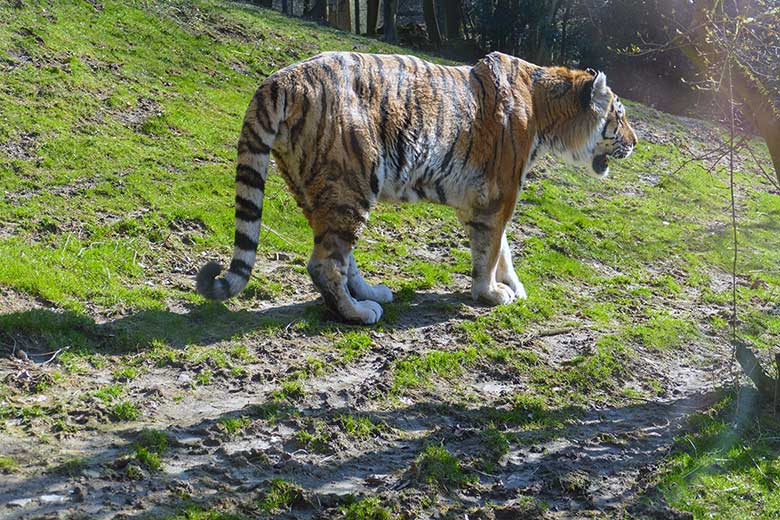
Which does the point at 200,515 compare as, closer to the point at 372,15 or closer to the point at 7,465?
A: the point at 7,465

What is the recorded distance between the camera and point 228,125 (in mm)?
12188

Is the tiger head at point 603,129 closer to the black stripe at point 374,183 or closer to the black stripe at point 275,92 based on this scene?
the black stripe at point 374,183

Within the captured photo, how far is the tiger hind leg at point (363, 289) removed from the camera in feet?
26.1

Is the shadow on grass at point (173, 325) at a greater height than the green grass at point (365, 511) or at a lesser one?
greater

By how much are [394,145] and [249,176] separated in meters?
1.33

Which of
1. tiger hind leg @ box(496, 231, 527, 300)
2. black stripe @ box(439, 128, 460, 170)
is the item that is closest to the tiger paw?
tiger hind leg @ box(496, 231, 527, 300)

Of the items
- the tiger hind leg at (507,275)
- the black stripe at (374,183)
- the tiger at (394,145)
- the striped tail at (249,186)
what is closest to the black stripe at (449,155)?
the tiger at (394,145)

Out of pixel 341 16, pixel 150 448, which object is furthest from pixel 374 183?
pixel 341 16

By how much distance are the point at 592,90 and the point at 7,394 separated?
20.4 ft

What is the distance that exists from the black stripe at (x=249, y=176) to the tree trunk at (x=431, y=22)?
17589 mm

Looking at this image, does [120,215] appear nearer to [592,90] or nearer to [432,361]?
[432,361]

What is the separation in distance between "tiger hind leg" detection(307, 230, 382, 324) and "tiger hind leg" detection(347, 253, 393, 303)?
0.31 metres

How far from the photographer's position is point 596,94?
9.27 metres

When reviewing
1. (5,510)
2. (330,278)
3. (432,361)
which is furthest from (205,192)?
(5,510)
